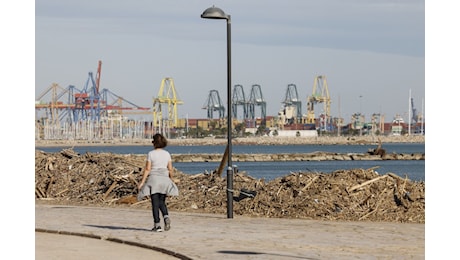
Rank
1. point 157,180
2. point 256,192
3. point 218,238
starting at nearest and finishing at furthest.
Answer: point 218,238
point 157,180
point 256,192

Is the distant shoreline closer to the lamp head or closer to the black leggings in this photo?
the lamp head

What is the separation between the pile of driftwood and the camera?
18.4 metres

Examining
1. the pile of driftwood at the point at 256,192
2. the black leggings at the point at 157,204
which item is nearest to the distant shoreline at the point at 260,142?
the pile of driftwood at the point at 256,192

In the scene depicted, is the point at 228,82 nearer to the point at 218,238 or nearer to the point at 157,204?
the point at 157,204

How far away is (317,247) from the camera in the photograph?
516 inches

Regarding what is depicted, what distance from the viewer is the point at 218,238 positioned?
14188mm

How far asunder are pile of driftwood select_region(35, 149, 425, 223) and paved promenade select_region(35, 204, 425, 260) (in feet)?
3.50

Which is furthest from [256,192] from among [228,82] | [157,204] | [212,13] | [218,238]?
[218,238]

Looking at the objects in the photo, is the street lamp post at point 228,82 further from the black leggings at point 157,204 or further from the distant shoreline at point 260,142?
the distant shoreline at point 260,142

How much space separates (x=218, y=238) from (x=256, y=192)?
18.7ft

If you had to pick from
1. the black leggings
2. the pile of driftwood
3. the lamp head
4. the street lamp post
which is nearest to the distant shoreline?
the pile of driftwood
